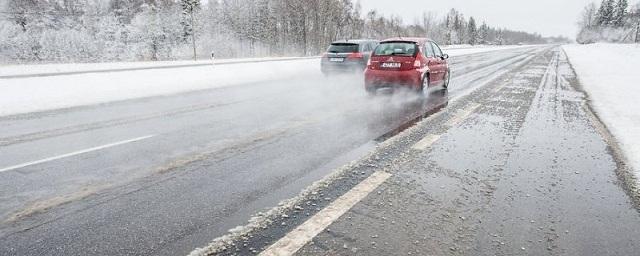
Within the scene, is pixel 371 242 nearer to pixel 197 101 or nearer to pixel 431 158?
pixel 431 158

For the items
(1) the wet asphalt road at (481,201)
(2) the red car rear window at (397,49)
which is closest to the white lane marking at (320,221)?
(1) the wet asphalt road at (481,201)

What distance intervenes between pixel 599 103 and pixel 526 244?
879 centimetres

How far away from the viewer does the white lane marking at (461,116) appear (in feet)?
22.1

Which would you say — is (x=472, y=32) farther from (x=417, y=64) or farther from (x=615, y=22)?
(x=417, y=64)

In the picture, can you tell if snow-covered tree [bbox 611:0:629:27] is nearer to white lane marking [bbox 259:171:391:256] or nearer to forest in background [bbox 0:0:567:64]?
forest in background [bbox 0:0:567:64]

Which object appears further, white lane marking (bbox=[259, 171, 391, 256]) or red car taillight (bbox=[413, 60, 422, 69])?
red car taillight (bbox=[413, 60, 422, 69])

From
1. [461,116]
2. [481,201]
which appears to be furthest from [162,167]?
[461,116]

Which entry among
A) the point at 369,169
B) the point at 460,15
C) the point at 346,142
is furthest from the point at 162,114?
the point at 460,15

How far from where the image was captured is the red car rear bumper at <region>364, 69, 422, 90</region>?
32.3 feet

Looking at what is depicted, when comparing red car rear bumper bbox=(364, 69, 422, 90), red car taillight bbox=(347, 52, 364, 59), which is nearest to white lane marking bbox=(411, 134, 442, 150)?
red car rear bumper bbox=(364, 69, 422, 90)

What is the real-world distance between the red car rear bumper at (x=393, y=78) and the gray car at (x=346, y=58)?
192 inches

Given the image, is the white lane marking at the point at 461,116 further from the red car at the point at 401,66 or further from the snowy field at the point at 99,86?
the snowy field at the point at 99,86

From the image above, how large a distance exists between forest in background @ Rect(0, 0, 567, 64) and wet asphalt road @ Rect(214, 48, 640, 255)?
37206 millimetres

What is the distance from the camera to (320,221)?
2.95 meters
